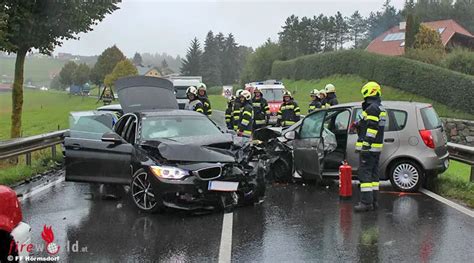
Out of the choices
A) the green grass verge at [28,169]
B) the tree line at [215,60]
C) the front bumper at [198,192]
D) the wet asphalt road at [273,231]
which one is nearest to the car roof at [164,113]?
the wet asphalt road at [273,231]

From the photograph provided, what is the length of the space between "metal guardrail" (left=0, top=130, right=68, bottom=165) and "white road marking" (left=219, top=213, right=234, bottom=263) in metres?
5.12

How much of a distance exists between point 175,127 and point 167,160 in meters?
1.46

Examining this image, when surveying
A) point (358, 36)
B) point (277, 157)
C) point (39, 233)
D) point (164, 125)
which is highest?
point (358, 36)

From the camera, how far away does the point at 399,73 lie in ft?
116

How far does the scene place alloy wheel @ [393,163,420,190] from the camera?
8.80 m

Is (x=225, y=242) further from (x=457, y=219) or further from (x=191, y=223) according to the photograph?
(x=457, y=219)

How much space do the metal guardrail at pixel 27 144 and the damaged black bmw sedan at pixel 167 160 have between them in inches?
54.0

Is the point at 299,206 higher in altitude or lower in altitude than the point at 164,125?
lower

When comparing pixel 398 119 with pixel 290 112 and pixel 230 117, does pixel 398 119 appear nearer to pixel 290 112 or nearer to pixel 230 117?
pixel 290 112

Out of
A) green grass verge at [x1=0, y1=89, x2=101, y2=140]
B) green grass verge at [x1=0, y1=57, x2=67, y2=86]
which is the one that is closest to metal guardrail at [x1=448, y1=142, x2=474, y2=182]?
green grass verge at [x1=0, y1=89, x2=101, y2=140]

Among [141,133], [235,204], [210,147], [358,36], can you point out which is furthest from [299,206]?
[358,36]

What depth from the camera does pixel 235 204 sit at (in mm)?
7582

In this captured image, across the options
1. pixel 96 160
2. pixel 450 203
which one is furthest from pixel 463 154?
pixel 96 160

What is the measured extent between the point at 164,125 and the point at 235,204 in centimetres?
202
